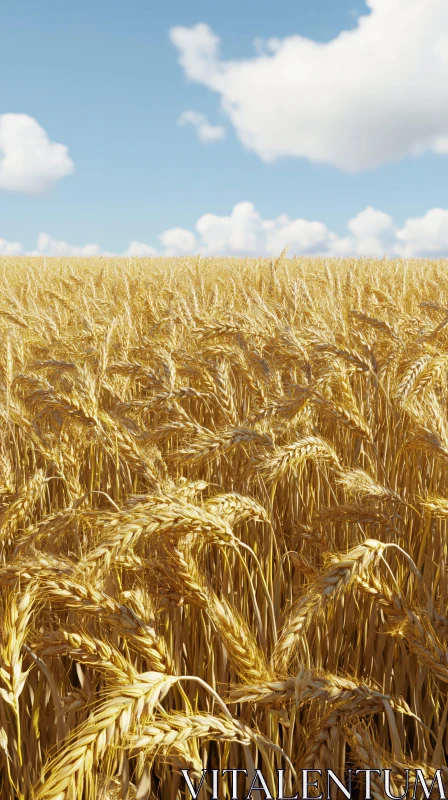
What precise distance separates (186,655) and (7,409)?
1.25 meters

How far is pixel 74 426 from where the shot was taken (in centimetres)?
252

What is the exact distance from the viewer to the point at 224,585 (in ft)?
5.90

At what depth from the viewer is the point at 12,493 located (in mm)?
1814

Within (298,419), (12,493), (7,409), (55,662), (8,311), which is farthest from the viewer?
(8,311)

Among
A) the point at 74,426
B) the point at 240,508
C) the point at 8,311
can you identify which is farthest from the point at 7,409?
the point at 8,311

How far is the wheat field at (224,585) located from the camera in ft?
3.13

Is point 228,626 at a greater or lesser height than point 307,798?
greater

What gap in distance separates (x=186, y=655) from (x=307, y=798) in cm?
62

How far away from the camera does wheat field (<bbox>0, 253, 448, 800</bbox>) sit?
3.13ft

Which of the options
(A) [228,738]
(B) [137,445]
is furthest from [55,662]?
(A) [228,738]

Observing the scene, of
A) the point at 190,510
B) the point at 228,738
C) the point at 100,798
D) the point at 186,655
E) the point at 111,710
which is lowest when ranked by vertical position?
the point at 186,655

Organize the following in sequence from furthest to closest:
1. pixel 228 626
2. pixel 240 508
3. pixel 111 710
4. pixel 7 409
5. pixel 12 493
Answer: pixel 7 409, pixel 12 493, pixel 240 508, pixel 228 626, pixel 111 710

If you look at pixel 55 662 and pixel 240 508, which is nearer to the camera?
pixel 240 508

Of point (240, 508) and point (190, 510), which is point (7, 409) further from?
point (190, 510)
